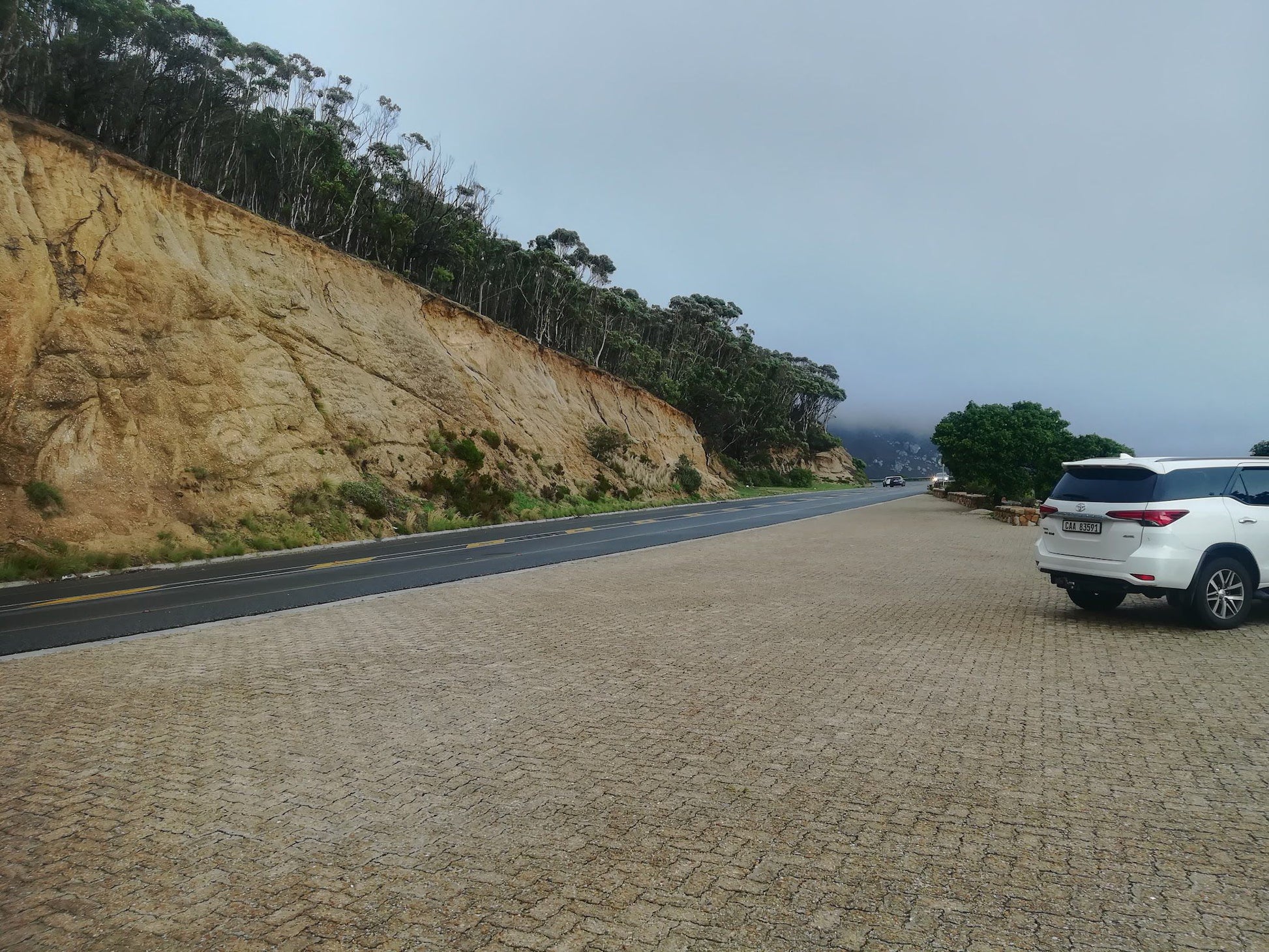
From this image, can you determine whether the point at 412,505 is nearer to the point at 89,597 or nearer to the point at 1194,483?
the point at 89,597

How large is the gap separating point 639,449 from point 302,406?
89.6 feet

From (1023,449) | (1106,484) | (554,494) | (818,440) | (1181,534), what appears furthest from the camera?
(818,440)

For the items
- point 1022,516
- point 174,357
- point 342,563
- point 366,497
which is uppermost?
point 1022,516

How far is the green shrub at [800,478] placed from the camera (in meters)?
88.9

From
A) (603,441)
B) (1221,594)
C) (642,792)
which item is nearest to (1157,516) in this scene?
(1221,594)

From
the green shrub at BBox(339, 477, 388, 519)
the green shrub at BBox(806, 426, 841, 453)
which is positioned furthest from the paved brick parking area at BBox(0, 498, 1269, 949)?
the green shrub at BBox(806, 426, 841, 453)

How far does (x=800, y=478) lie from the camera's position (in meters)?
90.5

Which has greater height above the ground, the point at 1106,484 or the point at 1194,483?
the point at 1194,483

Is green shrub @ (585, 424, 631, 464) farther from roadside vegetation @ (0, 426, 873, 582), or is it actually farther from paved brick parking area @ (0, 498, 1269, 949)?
paved brick parking area @ (0, 498, 1269, 949)

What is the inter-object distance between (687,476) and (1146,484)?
147 feet

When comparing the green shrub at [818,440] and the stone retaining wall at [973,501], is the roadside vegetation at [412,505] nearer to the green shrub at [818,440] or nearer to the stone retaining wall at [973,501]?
the stone retaining wall at [973,501]

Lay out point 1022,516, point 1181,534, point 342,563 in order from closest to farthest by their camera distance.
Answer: point 1181,534 → point 342,563 → point 1022,516

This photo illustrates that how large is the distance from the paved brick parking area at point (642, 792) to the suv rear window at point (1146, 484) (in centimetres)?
156

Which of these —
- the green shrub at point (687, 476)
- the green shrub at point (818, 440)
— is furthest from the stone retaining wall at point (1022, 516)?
the green shrub at point (818, 440)
